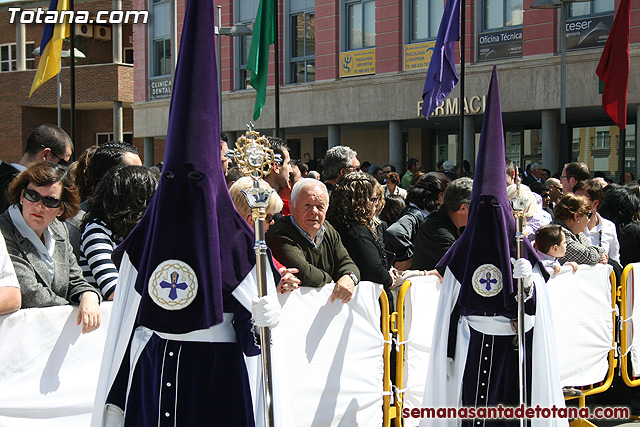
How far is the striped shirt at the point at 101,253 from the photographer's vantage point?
4.32 metres

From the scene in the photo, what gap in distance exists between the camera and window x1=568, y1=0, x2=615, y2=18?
1905cm

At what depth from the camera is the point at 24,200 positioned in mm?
4188

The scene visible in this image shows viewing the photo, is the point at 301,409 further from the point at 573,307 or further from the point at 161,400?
the point at 573,307

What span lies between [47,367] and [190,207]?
1.67 metres

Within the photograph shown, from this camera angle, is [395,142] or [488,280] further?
[395,142]

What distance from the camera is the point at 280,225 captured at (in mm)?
4887

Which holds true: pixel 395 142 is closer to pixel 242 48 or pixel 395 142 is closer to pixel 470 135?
pixel 470 135

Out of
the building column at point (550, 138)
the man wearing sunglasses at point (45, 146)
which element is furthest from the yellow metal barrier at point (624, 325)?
the building column at point (550, 138)

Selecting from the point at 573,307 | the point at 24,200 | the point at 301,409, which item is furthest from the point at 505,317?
the point at 24,200

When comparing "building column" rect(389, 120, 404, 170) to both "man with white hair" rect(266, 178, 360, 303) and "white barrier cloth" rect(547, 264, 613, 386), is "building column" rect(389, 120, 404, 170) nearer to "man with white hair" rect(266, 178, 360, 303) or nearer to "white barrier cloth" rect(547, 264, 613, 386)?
"white barrier cloth" rect(547, 264, 613, 386)

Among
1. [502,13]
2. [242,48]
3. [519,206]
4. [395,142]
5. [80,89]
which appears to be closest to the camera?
[519,206]

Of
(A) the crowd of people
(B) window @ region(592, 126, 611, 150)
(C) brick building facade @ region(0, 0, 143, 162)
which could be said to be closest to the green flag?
(A) the crowd of people

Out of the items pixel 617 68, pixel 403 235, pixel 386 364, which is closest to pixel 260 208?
pixel 386 364

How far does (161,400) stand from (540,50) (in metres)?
18.3
